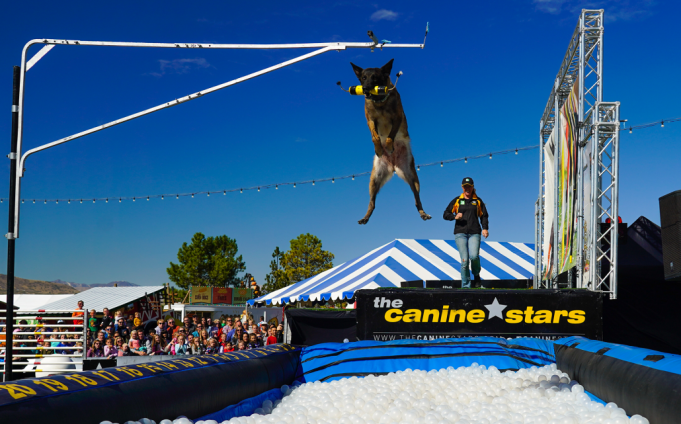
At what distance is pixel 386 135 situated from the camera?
19.3ft

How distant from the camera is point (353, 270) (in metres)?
18.4

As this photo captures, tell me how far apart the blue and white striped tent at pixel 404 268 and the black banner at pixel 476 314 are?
7.93m

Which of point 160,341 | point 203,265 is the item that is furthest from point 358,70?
point 203,265

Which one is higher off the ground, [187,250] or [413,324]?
[187,250]

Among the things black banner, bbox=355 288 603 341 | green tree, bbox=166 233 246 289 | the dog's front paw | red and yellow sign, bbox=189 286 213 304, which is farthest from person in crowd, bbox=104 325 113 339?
green tree, bbox=166 233 246 289

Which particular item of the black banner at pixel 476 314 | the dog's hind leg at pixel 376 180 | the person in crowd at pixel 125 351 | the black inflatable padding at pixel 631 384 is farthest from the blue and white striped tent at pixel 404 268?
the black inflatable padding at pixel 631 384

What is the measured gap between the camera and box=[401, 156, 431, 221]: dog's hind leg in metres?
6.30

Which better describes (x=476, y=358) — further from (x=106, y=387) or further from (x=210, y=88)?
(x=210, y=88)

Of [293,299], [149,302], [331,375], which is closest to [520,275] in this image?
[293,299]

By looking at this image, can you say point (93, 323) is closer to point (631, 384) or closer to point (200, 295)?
point (631, 384)

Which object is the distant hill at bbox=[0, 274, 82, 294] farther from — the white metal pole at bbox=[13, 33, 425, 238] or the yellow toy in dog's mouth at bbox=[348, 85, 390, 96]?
the yellow toy in dog's mouth at bbox=[348, 85, 390, 96]

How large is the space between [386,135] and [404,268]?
39.1 feet

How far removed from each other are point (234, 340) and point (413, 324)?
7.18 m

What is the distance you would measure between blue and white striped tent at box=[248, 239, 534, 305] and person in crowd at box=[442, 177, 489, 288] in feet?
22.2
